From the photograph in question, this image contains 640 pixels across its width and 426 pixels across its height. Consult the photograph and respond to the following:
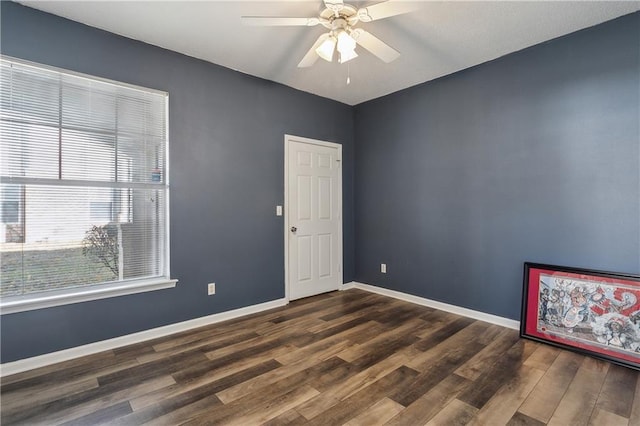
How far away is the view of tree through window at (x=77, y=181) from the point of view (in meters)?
2.25

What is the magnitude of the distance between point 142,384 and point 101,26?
2.77 m

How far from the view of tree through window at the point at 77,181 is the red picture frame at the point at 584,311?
3.42 meters

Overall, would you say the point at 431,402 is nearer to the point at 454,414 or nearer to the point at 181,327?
the point at 454,414

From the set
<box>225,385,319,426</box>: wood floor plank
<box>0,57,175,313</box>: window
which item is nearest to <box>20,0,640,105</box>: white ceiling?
<box>0,57,175,313</box>: window

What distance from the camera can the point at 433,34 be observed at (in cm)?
262

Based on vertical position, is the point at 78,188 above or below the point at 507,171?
below

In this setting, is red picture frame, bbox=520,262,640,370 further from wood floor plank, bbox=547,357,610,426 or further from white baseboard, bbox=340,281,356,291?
white baseboard, bbox=340,281,356,291

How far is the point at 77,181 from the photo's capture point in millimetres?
2477

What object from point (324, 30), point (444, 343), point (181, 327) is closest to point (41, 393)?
point (181, 327)

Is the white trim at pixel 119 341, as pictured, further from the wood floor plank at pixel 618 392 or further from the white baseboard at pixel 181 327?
the wood floor plank at pixel 618 392

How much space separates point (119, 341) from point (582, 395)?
3.43 meters

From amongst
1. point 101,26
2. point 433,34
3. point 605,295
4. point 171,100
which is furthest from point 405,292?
point 101,26

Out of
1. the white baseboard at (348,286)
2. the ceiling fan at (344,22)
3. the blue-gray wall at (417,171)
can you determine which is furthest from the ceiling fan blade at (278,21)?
the white baseboard at (348,286)

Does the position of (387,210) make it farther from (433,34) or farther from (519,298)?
(433,34)
